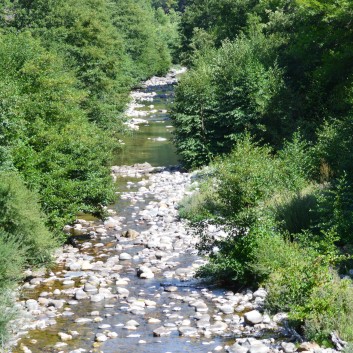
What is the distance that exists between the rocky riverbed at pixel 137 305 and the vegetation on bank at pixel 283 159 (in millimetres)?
675

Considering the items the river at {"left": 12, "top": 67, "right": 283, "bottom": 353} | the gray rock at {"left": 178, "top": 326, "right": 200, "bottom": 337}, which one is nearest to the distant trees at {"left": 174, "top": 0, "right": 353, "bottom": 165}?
the river at {"left": 12, "top": 67, "right": 283, "bottom": 353}

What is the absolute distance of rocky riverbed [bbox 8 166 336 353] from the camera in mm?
11438

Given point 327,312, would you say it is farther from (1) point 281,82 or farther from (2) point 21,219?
(1) point 281,82

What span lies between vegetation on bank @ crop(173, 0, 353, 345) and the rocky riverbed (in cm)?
67

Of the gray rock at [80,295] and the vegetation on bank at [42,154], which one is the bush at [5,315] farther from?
the gray rock at [80,295]

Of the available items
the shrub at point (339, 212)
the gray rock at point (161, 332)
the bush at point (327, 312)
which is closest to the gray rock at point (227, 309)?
the gray rock at point (161, 332)

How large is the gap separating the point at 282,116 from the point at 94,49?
11.1 m

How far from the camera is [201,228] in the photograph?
14.6m

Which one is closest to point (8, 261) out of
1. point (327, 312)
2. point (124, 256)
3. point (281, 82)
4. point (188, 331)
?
point (188, 331)

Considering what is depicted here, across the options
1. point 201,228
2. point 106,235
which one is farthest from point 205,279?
point 106,235

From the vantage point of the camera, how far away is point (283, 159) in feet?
63.4

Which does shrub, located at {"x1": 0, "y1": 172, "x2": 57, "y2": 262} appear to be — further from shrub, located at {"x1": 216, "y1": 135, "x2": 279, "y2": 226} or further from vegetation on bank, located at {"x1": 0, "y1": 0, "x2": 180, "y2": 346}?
shrub, located at {"x1": 216, "y1": 135, "x2": 279, "y2": 226}

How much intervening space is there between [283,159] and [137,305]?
7.97m

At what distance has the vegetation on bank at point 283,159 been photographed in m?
11.2
